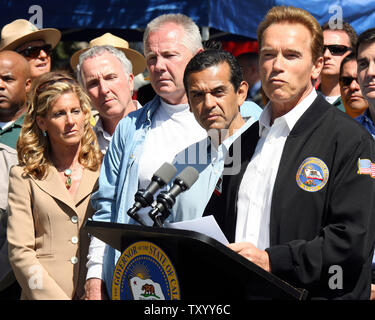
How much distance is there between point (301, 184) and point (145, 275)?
2.39 feet

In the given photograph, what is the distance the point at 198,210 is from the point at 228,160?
49cm

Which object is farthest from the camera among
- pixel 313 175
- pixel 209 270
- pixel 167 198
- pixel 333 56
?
pixel 333 56

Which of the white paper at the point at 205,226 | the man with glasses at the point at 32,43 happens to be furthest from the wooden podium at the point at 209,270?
the man with glasses at the point at 32,43

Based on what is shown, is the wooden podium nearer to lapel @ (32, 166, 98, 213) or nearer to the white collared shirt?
the white collared shirt

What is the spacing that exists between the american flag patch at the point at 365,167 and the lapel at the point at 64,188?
195 centimetres

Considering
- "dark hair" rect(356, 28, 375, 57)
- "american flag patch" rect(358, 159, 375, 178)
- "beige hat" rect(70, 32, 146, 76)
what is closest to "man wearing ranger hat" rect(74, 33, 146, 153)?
"beige hat" rect(70, 32, 146, 76)

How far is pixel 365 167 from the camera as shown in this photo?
2691 millimetres

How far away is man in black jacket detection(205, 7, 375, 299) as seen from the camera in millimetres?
2662

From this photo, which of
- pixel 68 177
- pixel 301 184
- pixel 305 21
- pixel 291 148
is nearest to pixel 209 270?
pixel 301 184

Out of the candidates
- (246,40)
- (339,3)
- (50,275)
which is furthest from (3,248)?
(246,40)

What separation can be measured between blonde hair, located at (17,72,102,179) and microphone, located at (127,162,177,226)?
154 cm

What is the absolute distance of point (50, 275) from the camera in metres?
3.97

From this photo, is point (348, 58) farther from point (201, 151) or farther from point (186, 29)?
point (201, 151)

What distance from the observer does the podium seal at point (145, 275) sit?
2.57 m
